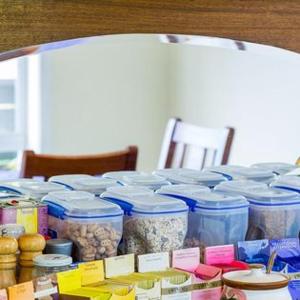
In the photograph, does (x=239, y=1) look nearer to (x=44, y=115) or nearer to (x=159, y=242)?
(x=159, y=242)

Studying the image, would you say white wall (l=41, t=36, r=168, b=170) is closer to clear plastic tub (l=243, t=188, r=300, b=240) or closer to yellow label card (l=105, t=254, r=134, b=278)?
clear plastic tub (l=243, t=188, r=300, b=240)

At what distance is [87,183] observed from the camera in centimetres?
123

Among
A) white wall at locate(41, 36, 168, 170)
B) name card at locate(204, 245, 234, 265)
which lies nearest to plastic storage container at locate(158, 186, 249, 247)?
name card at locate(204, 245, 234, 265)

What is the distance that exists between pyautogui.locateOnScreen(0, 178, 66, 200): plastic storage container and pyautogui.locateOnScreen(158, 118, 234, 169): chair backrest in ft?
4.80

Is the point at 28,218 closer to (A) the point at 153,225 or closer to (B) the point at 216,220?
(A) the point at 153,225

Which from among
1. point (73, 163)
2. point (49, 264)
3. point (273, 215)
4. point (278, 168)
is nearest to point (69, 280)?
point (49, 264)

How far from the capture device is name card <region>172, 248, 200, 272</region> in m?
1.05

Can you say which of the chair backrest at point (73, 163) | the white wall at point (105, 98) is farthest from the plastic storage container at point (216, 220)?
the white wall at point (105, 98)

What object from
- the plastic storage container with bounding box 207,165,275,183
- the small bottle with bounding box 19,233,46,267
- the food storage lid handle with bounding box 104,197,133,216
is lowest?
the small bottle with bounding box 19,233,46,267

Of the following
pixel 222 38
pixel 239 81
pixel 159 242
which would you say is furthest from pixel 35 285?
pixel 239 81

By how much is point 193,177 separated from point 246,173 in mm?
113

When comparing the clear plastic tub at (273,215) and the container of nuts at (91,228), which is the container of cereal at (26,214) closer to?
the container of nuts at (91,228)

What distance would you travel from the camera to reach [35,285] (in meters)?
0.91

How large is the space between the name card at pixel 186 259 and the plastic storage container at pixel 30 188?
233 mm
